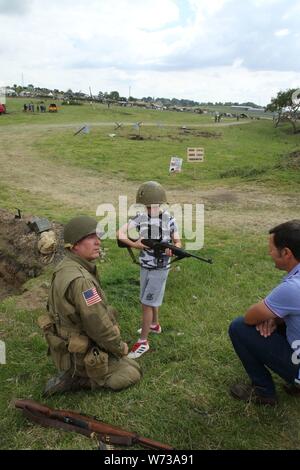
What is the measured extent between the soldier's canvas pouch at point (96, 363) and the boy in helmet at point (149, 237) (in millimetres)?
746

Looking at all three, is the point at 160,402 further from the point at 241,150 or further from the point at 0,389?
the point at 241,150

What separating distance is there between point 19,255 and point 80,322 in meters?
4.93

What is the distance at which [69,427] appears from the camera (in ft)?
10.0

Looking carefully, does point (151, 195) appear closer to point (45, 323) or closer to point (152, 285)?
point (152, 285)

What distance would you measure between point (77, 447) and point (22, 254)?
531cm

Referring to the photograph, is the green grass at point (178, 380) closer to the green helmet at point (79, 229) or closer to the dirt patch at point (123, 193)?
the green helmet at point (79, 229)

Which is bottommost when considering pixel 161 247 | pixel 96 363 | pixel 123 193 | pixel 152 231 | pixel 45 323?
pixel 123 193

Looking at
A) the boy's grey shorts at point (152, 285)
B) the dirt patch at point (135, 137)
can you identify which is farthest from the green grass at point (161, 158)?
the boy's grey shorts at point (152, 285)

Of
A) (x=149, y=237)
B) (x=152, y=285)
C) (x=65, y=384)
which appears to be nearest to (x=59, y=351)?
(x=65, y=384)

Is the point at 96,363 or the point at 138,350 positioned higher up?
the point at 96,363

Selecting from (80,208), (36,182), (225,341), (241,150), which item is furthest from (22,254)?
(241,150)

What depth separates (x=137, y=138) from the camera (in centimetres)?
2728

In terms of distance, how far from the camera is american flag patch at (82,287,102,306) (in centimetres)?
309

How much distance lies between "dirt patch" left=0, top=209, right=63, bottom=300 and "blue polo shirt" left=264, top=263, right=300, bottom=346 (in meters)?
4.75
